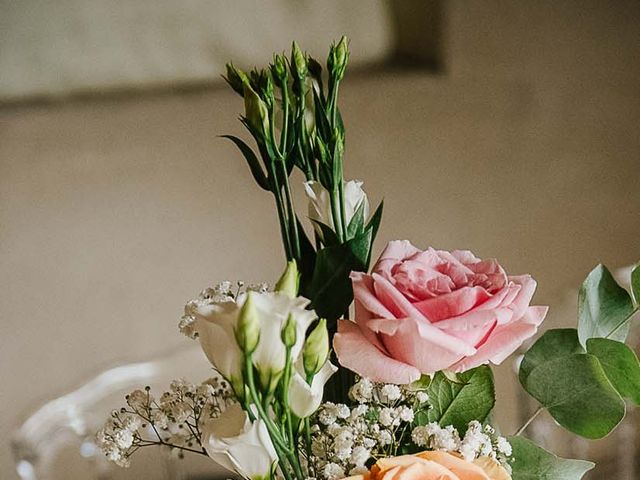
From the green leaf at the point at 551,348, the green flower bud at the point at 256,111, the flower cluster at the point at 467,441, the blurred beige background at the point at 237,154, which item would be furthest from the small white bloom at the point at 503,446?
the blurred beige background at the point at 237,154

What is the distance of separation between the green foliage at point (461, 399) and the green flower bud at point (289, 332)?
0.47 ft

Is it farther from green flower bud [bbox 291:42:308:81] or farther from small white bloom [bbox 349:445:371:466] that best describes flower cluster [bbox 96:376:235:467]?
green flower bud [bbox 291:42:308:81]

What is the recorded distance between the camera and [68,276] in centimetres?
156

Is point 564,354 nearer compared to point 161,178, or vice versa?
point 564,354

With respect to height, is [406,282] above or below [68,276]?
above

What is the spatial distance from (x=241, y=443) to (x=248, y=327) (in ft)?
0.26

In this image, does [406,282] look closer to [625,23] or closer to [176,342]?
[176,342]

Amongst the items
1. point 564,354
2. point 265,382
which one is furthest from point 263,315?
point 564,354

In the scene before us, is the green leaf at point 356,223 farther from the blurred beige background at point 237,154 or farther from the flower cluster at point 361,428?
the blurred beige background at point 237,154

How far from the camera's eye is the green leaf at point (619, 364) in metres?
0.63

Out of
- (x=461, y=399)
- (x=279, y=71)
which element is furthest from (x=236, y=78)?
(x=461, y=399)

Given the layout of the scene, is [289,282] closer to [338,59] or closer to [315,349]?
[315,349]

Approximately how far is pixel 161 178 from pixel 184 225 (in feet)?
0.29

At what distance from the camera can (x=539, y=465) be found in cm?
61
